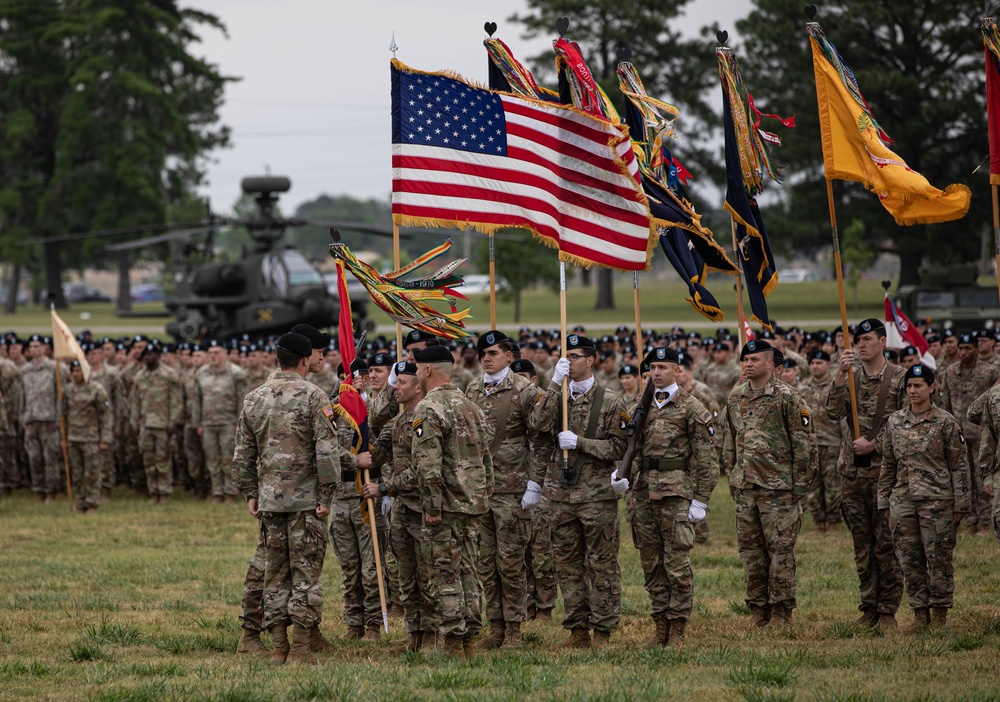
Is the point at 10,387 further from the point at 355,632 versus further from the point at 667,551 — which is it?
the point at 667,551

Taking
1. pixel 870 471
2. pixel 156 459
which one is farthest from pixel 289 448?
pixel 156 459

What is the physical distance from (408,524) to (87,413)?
28.6 ft

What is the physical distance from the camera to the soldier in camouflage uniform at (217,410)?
53.6 feet

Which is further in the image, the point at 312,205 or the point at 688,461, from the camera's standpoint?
the point at 312,205

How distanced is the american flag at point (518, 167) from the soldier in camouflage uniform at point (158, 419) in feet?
27.8

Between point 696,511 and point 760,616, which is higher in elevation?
point 696,511

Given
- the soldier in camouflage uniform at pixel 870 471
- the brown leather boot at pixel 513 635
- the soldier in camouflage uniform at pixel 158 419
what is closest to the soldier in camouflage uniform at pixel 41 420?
the soldier in camouflage uniform at pixel 158 419

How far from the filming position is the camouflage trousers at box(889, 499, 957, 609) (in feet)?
28.7

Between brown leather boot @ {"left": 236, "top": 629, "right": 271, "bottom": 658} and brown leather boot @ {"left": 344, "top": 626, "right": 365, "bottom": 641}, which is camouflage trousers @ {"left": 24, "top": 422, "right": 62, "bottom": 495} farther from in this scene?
brown leather boot @ {"left": 236, "top": 629, "right": 271, "bottom": 658}

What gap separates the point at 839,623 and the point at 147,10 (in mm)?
49887

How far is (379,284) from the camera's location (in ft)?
29.2

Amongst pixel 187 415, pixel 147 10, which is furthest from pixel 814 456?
pixel 147 10

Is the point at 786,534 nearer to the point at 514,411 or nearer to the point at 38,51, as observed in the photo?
the point at 514,411

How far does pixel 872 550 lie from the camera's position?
9.34 meters
